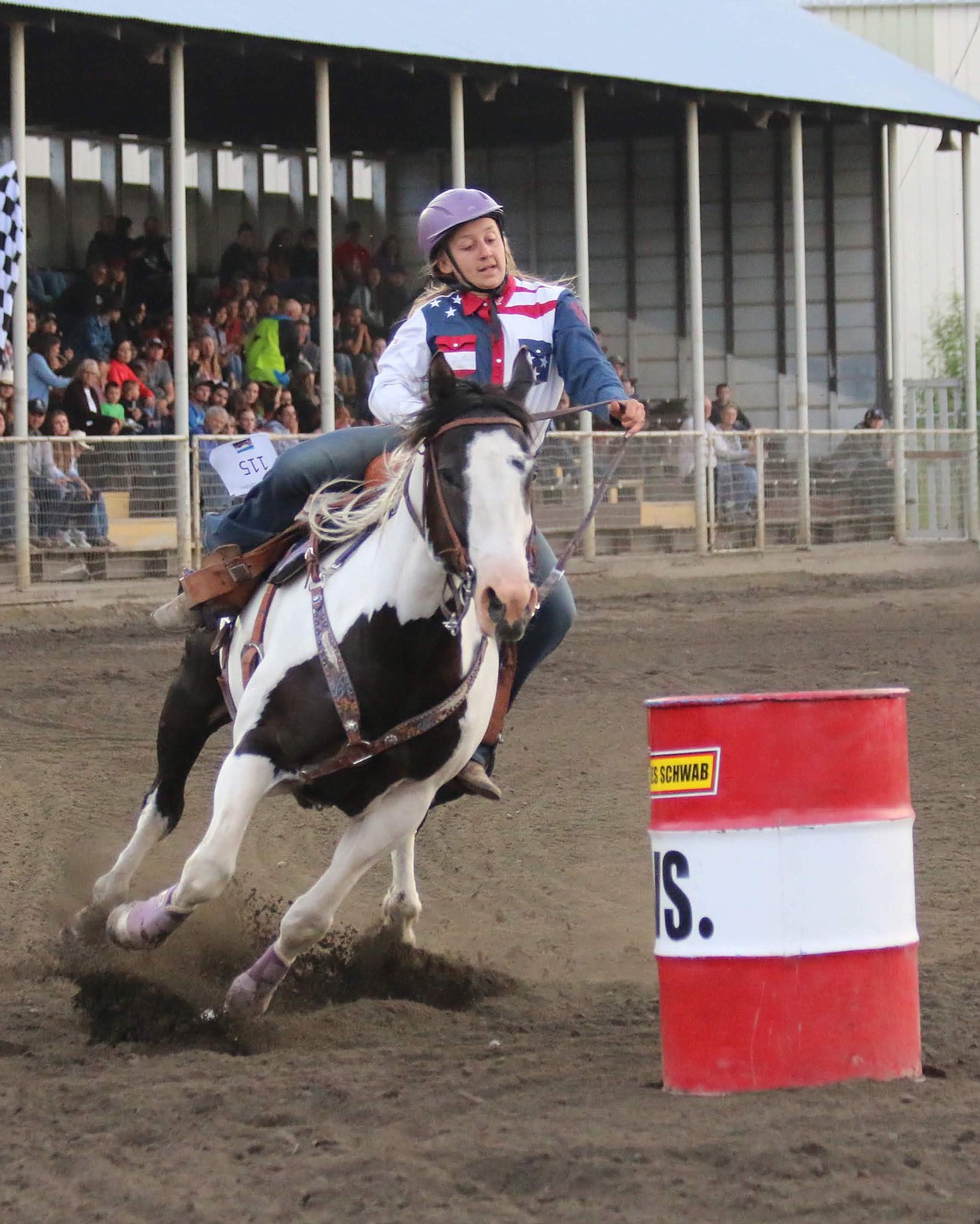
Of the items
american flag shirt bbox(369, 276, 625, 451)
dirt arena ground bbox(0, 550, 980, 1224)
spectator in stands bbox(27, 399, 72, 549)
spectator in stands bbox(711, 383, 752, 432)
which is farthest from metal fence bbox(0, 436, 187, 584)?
american flag shirt bbox(369, 276, 625, 451)

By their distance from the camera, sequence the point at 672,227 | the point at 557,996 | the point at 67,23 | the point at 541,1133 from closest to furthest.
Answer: the point at 541,1133 < the point at 557,996 < the point at 67,23 < the point at 672,227

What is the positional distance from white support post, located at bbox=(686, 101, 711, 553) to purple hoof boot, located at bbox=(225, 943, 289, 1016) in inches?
540

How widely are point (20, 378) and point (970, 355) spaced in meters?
12.7

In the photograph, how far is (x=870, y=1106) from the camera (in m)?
4.05

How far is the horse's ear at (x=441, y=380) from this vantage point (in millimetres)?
4766

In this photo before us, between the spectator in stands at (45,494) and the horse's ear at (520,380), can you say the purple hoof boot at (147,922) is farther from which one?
Answer: the spectator in stands at (45,494)

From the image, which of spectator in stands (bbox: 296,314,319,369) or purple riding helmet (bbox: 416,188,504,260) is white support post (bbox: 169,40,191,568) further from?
purple riding helmet (bbox: 416,188,504,260)

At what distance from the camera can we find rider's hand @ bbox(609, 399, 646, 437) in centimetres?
526

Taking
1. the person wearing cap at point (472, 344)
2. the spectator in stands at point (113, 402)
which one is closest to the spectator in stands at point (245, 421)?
the spectator in stands at point (113, 402)

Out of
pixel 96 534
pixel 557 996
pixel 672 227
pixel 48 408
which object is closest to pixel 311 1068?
pixel 557 996

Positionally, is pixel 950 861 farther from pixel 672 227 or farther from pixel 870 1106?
pixel 672 227

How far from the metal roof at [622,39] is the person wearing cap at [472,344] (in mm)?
10759

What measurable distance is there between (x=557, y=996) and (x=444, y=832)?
2.48 metres

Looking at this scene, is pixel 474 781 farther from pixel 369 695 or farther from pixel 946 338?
pixel 946 338
